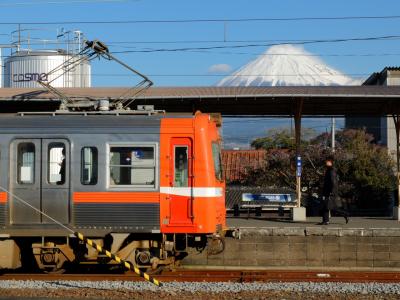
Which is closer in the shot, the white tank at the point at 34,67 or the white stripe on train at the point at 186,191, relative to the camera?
the white stripe on train at the point at 186,191

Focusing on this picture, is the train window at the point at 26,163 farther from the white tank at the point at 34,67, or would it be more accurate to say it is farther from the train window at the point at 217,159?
the white tank at the point at 34,67

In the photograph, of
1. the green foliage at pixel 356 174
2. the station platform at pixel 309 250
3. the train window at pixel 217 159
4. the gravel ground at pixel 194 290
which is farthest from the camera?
the green foliage at pixel 356 174

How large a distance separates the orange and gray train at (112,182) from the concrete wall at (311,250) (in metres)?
2.97

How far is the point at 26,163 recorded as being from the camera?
12.3 metres

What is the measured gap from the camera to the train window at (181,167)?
11993mm

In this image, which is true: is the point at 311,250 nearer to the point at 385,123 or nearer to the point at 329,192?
the point at 329,192

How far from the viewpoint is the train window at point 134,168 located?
12.0m

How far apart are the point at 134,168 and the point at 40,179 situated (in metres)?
1.77

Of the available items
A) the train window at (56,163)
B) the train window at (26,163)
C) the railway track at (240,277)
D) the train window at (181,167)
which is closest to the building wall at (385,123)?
the railway track at (240,277)

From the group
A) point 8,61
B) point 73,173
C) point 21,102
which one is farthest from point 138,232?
point 8,61

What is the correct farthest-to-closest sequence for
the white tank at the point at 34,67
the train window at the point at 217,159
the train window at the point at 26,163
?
the white tank at the point at 34,67, the train window at the point at 217,159, the train window at the point at 26,163

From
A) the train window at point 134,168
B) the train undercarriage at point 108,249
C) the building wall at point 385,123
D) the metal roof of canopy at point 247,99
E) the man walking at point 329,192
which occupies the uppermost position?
the building wall at point 385,123

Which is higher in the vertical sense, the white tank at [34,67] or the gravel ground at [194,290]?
the white tank at [34,67]

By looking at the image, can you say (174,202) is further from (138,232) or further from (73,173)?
(73,173)
